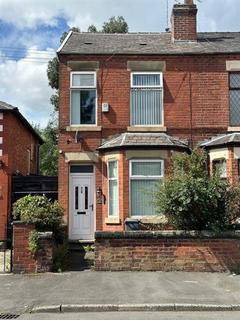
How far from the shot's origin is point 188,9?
66.1ft

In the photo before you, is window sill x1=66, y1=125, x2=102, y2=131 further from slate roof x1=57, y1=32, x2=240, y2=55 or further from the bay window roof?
slate roof x1=57, y1=32, x2=240, y2=55

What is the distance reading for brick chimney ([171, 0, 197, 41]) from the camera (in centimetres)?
2003

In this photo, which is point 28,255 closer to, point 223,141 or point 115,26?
point 223,141

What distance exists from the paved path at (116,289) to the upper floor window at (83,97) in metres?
7.02

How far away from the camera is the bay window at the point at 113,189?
57.4 feet

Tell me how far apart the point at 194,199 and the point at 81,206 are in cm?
614

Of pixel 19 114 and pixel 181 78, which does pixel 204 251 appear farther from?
pixel 19 114

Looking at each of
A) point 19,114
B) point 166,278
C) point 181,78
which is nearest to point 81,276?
point 166,278

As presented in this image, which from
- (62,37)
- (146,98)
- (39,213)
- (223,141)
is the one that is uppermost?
(62,37)

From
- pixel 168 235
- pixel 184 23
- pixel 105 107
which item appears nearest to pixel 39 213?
pixel 168 235

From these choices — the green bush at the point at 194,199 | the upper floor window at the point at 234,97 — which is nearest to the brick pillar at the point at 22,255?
the green bush at the point at 194,199

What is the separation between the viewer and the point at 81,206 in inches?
723

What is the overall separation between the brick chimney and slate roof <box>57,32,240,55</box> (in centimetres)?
32

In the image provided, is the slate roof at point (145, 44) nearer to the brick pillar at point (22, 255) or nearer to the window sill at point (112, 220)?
the window sill at point (112, 220)
